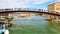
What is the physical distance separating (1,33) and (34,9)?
7207mm

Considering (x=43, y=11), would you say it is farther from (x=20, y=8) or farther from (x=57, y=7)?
(x=57, y=7)

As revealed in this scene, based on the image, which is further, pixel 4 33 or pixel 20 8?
pixel 20 8

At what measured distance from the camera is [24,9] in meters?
11.9

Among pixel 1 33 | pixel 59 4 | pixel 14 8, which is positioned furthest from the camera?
pixel 59 4

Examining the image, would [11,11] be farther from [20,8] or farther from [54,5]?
[54,5]

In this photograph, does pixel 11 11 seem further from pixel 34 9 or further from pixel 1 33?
pixel 1 33

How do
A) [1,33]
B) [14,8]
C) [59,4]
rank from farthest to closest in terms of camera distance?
[59,4] → [14,8] → [1,33]

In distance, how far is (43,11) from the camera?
1217 centimetres

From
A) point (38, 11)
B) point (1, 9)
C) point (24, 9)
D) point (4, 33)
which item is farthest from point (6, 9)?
point (4, 33)

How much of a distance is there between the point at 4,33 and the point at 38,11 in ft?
23.4

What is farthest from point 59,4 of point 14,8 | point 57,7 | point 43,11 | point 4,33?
point 4,33

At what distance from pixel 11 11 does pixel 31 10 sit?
1193 millimetres

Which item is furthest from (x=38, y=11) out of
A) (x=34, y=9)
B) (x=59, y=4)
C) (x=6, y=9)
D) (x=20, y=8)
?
(x=59, y=4)

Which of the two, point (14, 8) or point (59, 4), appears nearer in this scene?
point (14, 8)
